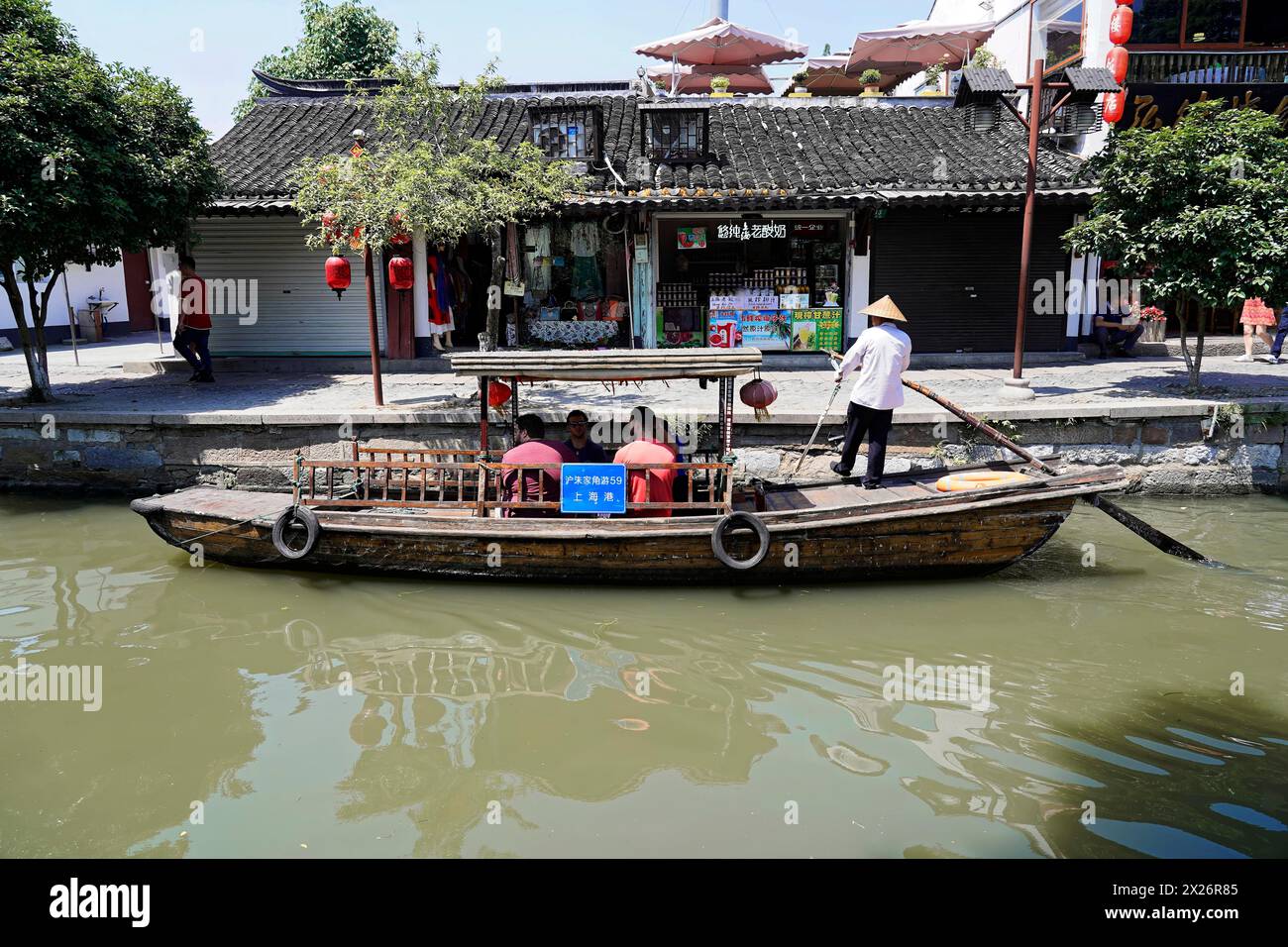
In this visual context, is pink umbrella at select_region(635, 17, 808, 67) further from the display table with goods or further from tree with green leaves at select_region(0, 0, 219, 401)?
tree with green leaves at select_region(0, 0, 219, 401)

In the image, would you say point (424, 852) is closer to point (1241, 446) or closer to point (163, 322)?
point (1241, 446)

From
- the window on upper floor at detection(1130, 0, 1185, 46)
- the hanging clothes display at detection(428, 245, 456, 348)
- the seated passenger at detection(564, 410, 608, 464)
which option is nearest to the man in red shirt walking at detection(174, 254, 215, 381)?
the hanging clothes display at detection(428, 245, 456, 348)

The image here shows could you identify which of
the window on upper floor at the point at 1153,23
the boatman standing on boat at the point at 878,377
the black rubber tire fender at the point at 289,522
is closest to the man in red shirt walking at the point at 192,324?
the black rubber tire fender at the point at 289,522

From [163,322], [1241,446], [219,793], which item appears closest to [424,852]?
[219,793]

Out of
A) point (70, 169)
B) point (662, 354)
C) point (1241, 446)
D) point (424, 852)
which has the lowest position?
point (424, 852)

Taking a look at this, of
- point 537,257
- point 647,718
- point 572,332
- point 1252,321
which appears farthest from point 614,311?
point 1252,321

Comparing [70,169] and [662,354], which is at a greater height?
[70,169]

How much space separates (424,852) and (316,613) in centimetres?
320

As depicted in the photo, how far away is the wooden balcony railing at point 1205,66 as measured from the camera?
13539 millimetres

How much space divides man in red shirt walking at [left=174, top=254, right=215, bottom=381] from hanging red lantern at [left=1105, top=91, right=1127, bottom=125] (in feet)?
44.4

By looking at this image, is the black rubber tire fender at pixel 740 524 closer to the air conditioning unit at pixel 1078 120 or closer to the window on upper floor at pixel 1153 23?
the air conditioning unit at pixel 1078 120

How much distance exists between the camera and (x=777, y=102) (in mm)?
15766

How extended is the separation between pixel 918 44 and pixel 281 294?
Result: 540 inches
